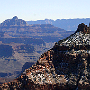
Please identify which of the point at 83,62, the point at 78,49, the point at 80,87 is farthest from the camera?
the point at 78,49

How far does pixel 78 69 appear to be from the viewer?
963 inches

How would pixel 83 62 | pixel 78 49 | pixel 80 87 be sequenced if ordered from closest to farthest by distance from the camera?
pixel 80 87
pixel 83 62
pixel 78 49

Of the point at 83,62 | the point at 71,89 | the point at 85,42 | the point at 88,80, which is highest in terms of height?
the point at 85,42

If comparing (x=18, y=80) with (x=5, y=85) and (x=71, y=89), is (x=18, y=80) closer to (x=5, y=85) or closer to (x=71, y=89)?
(x=5, y=85)

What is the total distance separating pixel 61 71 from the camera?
25938mm

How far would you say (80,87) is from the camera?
22797mm

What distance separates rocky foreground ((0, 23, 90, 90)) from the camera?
23484 millimetres

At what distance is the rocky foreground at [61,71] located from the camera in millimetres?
23484

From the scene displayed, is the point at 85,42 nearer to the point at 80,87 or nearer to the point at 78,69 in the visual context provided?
the point at 78,69

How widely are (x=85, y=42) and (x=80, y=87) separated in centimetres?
681

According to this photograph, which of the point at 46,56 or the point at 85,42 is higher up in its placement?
the point at 85,42

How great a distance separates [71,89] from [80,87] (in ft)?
5.88

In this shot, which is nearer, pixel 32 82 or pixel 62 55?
pixel 32 82

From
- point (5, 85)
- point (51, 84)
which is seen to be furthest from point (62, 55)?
point (5, 85)
